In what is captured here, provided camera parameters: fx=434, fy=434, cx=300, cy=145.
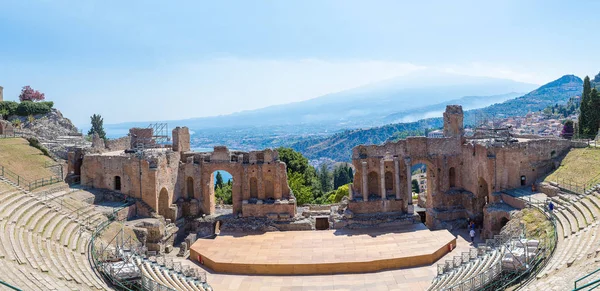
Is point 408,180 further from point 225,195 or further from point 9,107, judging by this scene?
point 9,107

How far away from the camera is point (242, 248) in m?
28.8

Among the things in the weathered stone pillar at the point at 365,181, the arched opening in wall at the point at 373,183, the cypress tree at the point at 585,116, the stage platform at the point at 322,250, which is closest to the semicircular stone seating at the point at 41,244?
the stage platform at the point at 322,250

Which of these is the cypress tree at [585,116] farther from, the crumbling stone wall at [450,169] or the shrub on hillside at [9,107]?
the shrub on hillside at [9,107]

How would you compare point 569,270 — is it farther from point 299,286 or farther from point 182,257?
point 182,257

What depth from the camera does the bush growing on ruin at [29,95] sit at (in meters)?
56.0

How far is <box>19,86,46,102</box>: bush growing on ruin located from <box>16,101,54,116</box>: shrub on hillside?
18.4 feet

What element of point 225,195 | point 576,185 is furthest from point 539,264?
point 225,195

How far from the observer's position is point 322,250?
2788 cm

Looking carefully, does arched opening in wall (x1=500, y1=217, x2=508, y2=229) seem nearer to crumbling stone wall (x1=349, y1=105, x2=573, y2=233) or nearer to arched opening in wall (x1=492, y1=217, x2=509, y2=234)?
arched opening in wall (x1=492, y1=217, x2=509, y2=234)

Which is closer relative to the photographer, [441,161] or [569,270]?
[569,270]

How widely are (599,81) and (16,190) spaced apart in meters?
166

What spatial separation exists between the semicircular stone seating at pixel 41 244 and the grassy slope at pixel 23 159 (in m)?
4.36

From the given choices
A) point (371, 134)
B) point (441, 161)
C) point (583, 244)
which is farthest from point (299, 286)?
point (371, 134)

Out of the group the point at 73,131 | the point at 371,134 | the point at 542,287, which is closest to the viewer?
the point at 542,287
